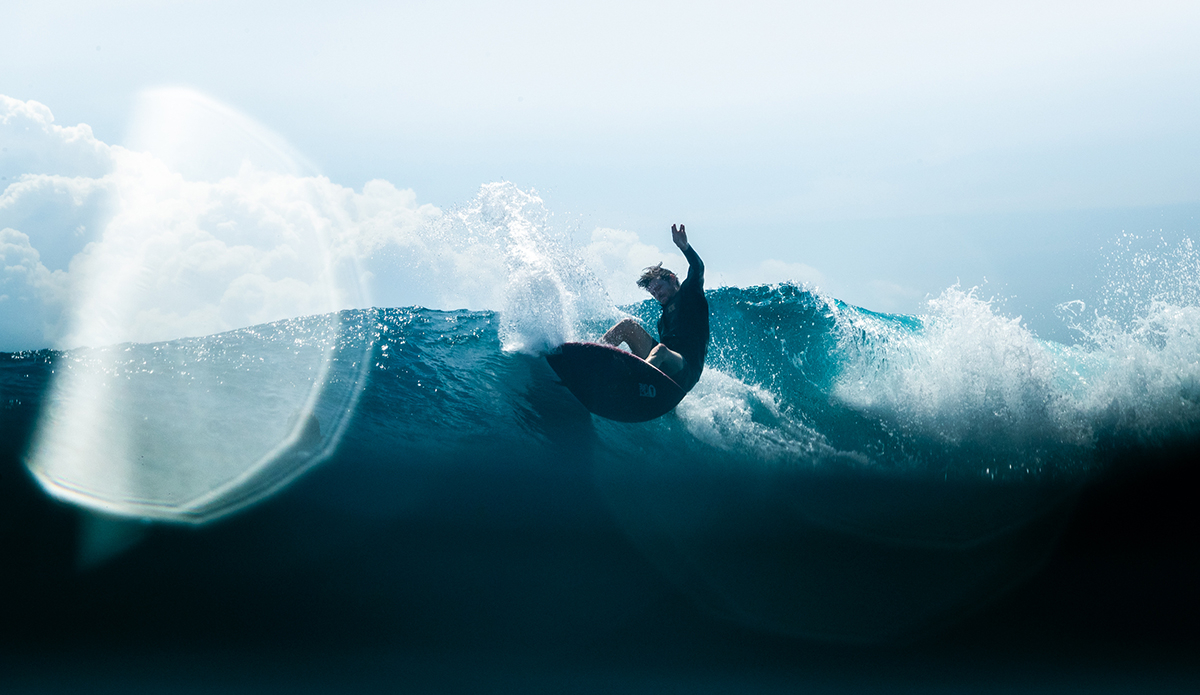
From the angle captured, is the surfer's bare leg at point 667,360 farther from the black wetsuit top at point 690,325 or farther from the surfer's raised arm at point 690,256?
the surfer's raised arm at point 690,256

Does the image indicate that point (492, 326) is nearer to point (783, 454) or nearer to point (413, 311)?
point (413, 311)

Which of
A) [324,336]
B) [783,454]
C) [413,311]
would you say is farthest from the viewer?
[413,311]

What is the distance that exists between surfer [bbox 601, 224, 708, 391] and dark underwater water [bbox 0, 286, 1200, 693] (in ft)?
5.58

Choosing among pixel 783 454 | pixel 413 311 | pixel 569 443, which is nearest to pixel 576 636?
pixel 569 443

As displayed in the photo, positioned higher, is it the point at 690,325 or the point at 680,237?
the point at 680,237

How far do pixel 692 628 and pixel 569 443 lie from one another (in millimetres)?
3021

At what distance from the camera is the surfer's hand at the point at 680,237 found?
238 inches

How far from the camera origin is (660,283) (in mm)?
6469

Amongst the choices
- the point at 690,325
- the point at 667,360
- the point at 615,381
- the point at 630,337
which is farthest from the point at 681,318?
the point at 615,381

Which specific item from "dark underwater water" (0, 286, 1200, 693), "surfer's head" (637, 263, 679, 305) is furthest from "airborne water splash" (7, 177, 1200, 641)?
"surfer's head" (637, 263, 679, 305)

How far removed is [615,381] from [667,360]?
0.56m

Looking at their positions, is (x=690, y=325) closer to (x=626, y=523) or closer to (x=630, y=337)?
(x=630, y=337)

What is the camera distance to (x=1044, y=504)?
278 inches

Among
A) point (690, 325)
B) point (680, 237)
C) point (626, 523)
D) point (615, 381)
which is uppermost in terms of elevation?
point (680, 237)
